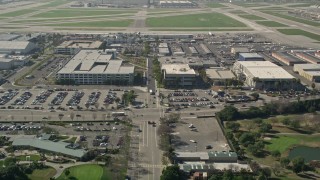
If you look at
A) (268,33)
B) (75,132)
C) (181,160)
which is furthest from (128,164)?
(268,33)

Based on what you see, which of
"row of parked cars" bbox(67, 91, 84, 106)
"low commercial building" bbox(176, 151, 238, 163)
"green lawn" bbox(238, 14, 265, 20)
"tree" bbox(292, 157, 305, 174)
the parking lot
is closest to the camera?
"tree" bbox(292, 157, 305, 174)

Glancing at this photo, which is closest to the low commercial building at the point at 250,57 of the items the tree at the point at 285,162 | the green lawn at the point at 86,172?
the tree at the point at 285,162

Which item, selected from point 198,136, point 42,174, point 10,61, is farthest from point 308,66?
point 10,61

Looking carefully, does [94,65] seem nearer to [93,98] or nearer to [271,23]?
[93,98]

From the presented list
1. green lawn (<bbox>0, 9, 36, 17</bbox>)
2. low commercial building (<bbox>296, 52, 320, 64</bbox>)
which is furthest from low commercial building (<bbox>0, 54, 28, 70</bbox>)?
green lawn (<bbox>0, 9, 36, 17</bbox>)

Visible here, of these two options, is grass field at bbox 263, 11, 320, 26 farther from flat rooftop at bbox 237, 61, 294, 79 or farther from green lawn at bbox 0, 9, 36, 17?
green lawn at bbox 0, 9, 36, 17

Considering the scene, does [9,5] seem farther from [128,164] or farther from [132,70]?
[128,164]
